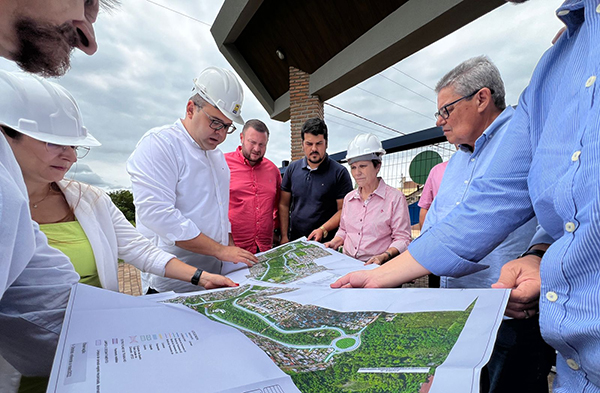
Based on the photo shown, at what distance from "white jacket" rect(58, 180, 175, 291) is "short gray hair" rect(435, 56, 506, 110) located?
1.69 meters

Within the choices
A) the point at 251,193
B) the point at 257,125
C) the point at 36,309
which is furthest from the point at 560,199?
the point at 257,125

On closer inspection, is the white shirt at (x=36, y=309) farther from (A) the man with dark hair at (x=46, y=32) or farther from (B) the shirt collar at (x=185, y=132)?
(B) the shirt collar at (x=185, y=132)

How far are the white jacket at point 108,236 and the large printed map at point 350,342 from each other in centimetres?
76

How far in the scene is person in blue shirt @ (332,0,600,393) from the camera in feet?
1.82

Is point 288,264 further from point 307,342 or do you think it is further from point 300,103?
point 300,103

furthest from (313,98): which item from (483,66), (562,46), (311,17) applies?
(562,46)

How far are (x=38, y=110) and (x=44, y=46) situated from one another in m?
0.69

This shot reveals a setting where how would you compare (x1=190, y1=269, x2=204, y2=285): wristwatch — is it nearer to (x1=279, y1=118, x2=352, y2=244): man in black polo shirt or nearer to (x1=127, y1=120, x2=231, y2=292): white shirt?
(x1=127, y1=120, x2=231, y2=292): white shirt

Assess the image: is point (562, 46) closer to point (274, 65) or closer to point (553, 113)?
→ point (553, 113)

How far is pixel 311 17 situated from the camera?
8.23m

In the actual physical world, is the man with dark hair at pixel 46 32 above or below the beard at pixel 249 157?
below

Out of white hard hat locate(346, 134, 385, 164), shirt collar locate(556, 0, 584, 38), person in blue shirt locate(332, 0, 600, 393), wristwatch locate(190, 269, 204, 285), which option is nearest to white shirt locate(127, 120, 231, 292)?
wristwatch locate(190, 269, 204, 285)

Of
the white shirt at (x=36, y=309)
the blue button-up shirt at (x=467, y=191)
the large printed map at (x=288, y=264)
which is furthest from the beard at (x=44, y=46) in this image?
the blue button-up shirt at (x=467, y=191)

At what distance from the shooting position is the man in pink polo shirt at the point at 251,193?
2.83 m
